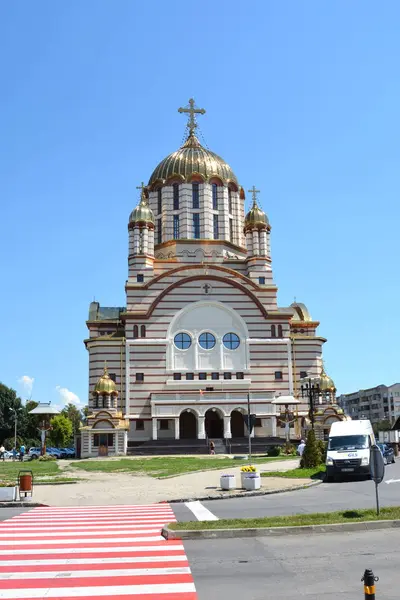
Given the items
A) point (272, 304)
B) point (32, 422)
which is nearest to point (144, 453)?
point (272, 304)

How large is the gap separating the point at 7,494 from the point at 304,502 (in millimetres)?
9591

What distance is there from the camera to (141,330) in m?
58.4


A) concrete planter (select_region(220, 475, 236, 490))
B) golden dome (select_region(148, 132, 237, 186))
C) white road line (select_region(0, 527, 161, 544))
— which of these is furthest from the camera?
golden dome (select_region(148, 132, 237, 186))

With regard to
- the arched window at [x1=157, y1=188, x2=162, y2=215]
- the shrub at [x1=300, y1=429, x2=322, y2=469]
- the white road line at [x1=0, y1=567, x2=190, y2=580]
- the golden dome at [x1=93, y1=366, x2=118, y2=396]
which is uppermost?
the arched window at [x1=157, y1=188, x2=162, y2=215]

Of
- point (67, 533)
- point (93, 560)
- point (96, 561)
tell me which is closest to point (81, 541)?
point (67, 533)

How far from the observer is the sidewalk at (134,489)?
20.0m

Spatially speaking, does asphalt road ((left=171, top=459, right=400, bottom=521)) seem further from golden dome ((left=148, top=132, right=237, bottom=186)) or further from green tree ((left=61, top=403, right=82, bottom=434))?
green tree ((left=61, top=403, right=82, bottom=434))

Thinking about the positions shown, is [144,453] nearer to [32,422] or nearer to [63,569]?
[32,422]

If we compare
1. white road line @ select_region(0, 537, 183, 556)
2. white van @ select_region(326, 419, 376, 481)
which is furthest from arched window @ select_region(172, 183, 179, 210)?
white road line @ select_region(0, 537, 183, 556)

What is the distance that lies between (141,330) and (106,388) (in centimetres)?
629

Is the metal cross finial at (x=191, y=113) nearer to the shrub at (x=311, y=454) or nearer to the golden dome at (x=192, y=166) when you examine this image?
the golden dome at (x=192, y=166)

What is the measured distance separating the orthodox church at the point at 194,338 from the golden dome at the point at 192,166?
0.26m

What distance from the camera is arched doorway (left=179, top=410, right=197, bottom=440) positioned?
5882cm

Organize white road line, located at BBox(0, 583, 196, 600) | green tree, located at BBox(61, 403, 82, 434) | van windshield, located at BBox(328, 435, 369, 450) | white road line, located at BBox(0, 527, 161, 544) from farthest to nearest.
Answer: green tree, located at BBox(61, 403, 82, 434) → van windshield, located at BBox(328, 435, 369, 450) → white road line, located at BBox(0, 527, 161, 544) → white road line, located at BBox(0, 583, 196, 600)
